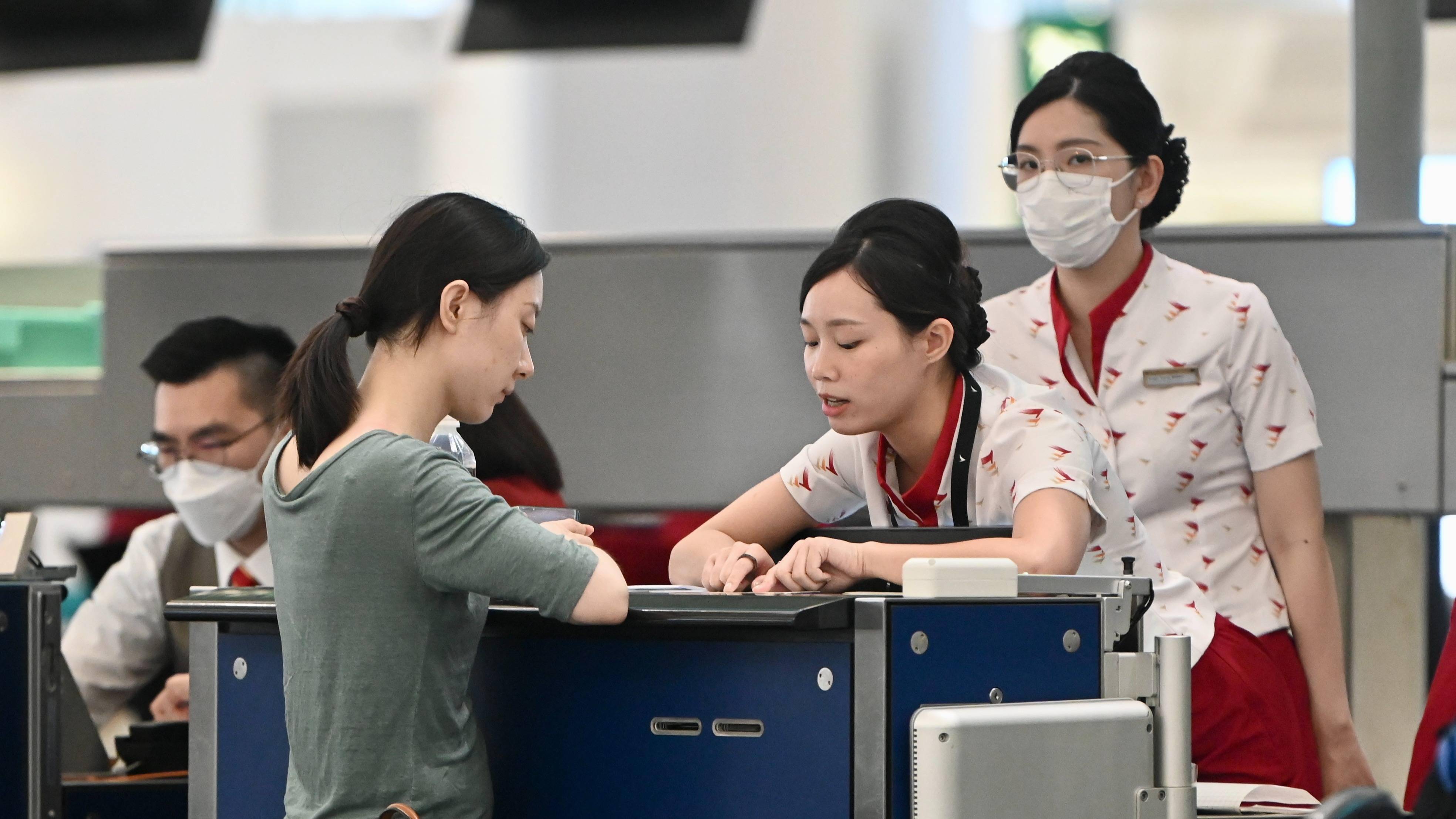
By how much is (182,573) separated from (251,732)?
1389 millimetres

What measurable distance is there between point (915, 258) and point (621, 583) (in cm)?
64

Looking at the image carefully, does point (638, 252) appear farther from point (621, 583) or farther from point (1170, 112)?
point (621, 583)

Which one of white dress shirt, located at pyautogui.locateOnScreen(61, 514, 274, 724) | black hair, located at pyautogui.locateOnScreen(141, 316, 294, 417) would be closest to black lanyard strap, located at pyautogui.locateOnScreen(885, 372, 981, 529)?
black hair, located at pyautogui.locateOnScreen(141, 316, 294, 417)

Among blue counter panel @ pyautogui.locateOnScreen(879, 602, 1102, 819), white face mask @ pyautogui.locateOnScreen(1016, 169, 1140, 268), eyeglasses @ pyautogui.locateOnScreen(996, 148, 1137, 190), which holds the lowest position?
blue counter panel @ pyautogui.locateOnScreen(879, 602, 1102, 819)

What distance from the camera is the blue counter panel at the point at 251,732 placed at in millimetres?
1523

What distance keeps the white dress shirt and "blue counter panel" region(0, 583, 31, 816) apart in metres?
0.92

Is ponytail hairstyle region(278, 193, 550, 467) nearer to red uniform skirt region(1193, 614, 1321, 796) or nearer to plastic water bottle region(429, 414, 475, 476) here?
plastic water bottle region(429, 414, 475, 476)

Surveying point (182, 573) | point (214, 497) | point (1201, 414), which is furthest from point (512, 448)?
point (1201, 414)

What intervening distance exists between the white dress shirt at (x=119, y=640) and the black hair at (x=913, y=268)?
1488mm

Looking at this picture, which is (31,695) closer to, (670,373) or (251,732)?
(251,732)

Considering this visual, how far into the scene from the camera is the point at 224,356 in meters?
2.72

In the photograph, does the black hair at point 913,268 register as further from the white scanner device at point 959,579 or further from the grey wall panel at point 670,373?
the grey wall panel at point 670,373

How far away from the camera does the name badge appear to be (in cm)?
219

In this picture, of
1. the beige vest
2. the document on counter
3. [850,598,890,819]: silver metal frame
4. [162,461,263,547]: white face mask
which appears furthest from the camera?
the beige vest
